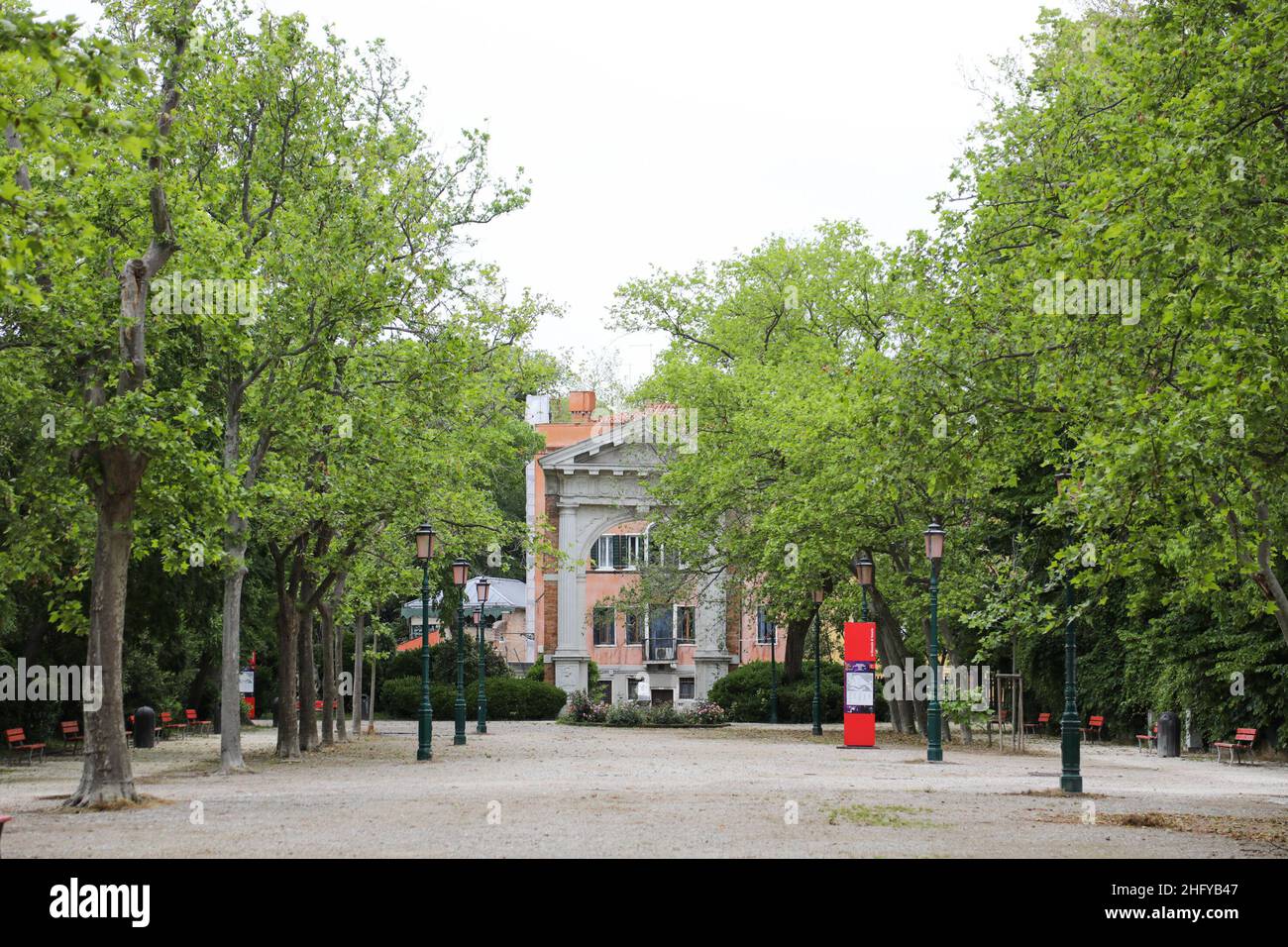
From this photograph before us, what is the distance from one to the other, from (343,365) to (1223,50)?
683 inches

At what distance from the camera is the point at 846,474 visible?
1315 inches

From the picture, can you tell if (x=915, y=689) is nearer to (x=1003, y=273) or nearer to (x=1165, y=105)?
(x=1003, y=273)

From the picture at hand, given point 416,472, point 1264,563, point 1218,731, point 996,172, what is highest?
point 996,172

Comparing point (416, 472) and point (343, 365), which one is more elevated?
point (343, 365)

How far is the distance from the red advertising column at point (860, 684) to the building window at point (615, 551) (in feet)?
95.5

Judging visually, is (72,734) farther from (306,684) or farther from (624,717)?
(624,717)

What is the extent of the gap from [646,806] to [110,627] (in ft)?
23.2

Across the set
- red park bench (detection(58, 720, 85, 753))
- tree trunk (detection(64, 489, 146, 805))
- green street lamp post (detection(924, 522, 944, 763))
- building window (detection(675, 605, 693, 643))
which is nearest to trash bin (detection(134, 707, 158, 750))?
red park bench (detection(58, 720, 85, 753))

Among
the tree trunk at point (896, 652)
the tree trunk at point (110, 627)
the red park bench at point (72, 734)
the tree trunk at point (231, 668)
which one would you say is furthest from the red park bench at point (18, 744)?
the tree trunk at point (896, 652)

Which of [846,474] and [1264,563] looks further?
[846,474]

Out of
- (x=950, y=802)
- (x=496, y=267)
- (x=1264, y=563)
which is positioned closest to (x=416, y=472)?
(x=496, y=267)

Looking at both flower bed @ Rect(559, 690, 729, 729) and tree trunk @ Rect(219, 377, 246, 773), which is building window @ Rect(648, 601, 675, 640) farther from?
tree trunk @ Rect(219, 377, 246, 773)
